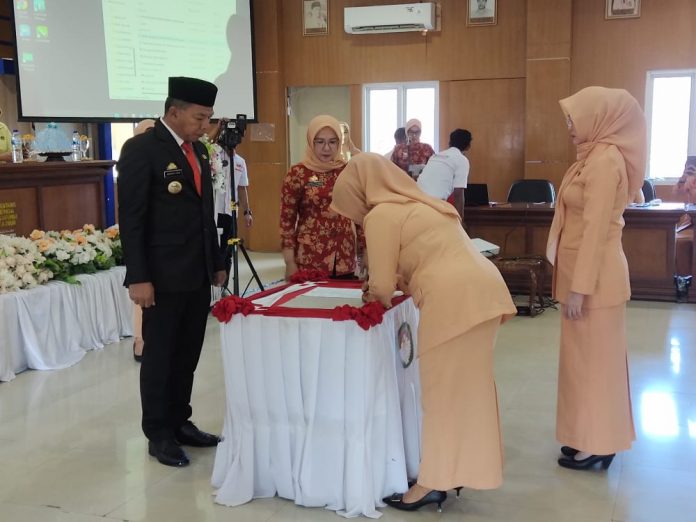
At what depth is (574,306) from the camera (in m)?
2.94

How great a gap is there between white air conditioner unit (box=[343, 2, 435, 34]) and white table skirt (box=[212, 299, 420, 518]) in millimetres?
7295

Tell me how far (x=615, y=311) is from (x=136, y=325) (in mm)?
3170

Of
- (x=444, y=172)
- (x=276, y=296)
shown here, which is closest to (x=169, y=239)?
(x=276, y=296)

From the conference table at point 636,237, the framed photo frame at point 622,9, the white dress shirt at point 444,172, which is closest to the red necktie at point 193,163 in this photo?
the white dress shirt at point 444,172

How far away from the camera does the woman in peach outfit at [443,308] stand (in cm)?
250

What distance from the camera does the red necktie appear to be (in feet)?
10.2

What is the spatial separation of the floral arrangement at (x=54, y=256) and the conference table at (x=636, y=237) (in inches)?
134

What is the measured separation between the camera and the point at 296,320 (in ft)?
8.72

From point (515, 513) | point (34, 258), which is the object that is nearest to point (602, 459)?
point (515, 513)

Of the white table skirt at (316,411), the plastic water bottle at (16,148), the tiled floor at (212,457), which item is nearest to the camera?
the white table skirt at (316,411)

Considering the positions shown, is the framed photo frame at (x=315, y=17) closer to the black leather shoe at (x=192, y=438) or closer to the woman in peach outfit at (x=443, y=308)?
the black leather shoe at (x=192, y=438)

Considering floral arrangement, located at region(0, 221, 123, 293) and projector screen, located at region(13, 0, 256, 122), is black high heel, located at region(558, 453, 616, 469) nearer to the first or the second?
floral arrangement, located at region(0, 221, 123, 293)

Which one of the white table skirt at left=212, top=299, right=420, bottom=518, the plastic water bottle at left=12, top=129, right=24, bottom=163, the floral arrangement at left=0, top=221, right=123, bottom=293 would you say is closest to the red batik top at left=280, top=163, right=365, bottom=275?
the white table skirt at left=212, top=299, right=420, bottom=518

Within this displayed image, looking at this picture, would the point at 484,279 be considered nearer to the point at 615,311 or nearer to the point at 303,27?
the point at 615,311
